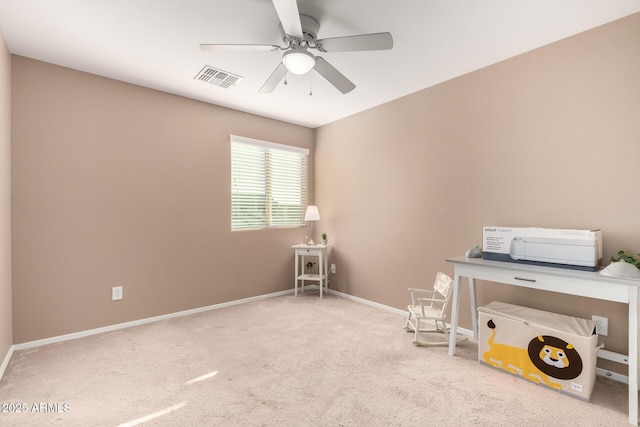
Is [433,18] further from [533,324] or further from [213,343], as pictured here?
[213,343]

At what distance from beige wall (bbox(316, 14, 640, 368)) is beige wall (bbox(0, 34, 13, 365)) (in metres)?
3.40

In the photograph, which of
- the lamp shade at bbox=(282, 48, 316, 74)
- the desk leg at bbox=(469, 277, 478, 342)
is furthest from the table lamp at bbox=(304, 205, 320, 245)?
the lamp shade at bbox=(282, 48, 316, 74)

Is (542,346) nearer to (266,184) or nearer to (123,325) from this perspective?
(266,184)

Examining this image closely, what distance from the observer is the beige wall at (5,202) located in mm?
2283

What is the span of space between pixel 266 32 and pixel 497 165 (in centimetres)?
227

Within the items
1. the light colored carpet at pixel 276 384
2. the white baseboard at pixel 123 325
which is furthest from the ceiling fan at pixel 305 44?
the white baseboard at pixel 123 325

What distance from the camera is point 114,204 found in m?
3.07

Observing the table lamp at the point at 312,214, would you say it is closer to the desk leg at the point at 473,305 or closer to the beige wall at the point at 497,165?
the beige wall at the point at 497,165

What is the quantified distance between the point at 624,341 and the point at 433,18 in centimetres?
259

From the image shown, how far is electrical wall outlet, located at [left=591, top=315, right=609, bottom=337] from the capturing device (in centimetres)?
216

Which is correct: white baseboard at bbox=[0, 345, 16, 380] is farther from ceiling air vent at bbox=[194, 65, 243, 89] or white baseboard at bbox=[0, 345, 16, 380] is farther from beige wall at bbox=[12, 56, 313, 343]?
ceiling air vent at bbox=[194, 65, 243, 89]

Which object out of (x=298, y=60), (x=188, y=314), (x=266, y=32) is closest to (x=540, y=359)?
(x=298, y=60)

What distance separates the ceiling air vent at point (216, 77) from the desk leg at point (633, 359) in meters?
3.41

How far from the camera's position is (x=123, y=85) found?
10.2 ft
